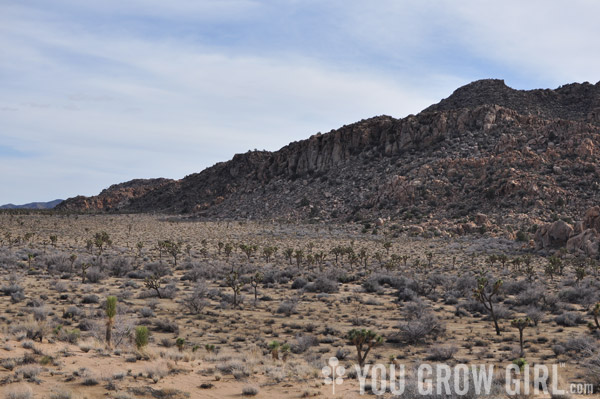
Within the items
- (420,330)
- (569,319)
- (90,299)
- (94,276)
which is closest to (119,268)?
(94,276)

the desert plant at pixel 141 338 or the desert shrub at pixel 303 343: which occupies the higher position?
the desert plant at pixel 141 338

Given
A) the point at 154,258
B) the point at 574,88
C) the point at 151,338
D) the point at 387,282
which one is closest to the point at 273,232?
the point at 154,258

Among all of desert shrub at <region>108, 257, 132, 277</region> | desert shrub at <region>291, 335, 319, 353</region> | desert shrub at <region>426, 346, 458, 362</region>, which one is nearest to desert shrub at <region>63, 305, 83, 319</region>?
desert shrub at <region>291, 335, 319, 353</region>

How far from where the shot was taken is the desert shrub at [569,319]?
730 inches

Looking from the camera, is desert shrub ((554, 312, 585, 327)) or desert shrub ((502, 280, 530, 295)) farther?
desert shrub ((502, 280, 530, 295))

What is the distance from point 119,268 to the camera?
2995 cm

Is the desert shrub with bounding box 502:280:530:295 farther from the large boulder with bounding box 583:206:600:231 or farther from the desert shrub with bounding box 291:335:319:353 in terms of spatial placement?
the large boulder with bounding box 583:206:600:231

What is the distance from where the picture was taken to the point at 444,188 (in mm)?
62781

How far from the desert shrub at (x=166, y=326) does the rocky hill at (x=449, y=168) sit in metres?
Result: 41.7

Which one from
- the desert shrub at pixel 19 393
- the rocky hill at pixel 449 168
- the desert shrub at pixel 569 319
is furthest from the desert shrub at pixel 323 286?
the rocky hill at pixel 449 168

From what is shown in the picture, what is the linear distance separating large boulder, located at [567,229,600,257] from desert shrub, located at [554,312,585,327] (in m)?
19.4

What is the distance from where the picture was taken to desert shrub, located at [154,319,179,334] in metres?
17.5

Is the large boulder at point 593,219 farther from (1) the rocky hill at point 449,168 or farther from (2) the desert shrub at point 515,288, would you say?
(2) the desert shrub at point 515,288

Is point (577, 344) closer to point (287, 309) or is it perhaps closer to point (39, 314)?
point (287, 309)
